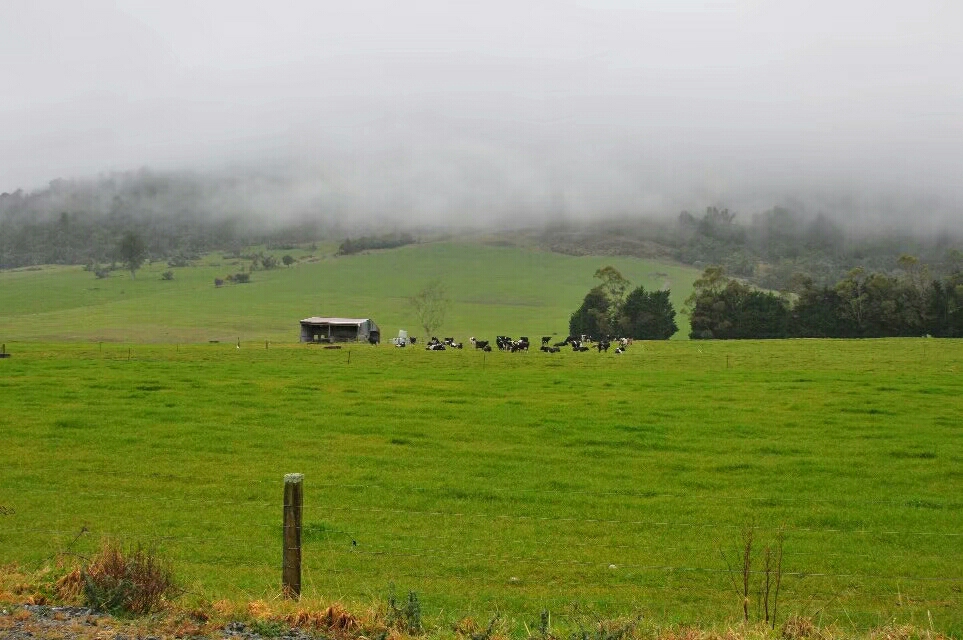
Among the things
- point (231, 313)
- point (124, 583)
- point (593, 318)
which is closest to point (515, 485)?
point (124, 583)

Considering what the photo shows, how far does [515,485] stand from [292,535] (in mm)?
9928

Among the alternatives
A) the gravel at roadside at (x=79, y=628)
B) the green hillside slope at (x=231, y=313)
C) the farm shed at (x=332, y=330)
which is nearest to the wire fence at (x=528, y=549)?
the gravel at roadside at (x=79, y=628)

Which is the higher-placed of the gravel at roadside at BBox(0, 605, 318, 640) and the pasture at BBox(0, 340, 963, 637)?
the gravel at roadside at BBox(0, 605, 318, 640)

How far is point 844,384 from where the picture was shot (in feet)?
124

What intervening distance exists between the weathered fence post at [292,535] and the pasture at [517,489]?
467 mm

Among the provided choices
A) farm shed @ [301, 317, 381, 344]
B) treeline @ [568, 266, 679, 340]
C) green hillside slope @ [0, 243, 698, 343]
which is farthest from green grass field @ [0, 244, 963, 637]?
green hillside slope @ [0, 243, 698, 343]

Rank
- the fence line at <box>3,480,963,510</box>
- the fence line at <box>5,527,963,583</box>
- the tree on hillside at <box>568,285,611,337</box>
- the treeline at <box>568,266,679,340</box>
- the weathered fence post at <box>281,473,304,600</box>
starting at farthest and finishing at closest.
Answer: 1. the tree on hillside at <box>568,285,611,337</box>
2. the treeline at <box>568,266,679,340</box>
3. the fence line at <box>3,480,963,510</box>
4. the fence line at <box>5,527,963,583</box>
5. the weathered fence post at <box>281,473,304,600</box>

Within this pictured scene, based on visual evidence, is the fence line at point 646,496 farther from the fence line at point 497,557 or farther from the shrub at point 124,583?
the shrub at point 124,583

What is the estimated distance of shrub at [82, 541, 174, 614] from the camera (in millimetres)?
8219

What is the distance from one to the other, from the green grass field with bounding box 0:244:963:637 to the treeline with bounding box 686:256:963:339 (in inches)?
2559

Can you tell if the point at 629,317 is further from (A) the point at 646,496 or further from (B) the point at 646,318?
(A) the point at 646,496

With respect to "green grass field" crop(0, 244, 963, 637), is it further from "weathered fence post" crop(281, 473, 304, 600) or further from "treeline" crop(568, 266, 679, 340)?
"treeline" crop(568, 266, 679, 340)

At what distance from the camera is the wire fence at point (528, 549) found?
11148mm

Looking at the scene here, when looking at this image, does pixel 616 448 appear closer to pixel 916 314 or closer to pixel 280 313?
pixel 916 314
